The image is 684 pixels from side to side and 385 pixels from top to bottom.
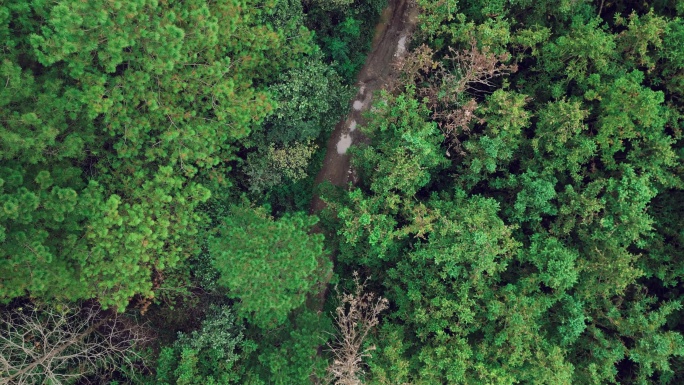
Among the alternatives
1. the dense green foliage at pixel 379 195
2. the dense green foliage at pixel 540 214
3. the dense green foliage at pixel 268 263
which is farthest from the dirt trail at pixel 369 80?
the dense green foliage at pixel 268 263

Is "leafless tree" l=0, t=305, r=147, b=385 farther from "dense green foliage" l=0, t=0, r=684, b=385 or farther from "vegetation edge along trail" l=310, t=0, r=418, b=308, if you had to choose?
"vegetation edge along trail" l=310, t=0, r=418, b=308

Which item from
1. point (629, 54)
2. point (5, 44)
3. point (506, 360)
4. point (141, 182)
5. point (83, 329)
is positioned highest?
point (5, 44)

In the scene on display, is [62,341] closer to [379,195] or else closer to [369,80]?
[379,195]

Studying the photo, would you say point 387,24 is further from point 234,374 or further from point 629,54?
point 234,374

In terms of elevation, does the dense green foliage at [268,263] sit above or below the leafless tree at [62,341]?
above

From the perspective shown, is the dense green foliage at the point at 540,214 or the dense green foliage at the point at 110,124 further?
the dense green foliage at the point at 540,214

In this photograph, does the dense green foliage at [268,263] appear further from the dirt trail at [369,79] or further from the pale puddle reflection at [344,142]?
the pale puddle reflection at [344,142]

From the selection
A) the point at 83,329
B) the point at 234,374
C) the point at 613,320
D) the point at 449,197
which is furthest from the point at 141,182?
the point at 613,320
